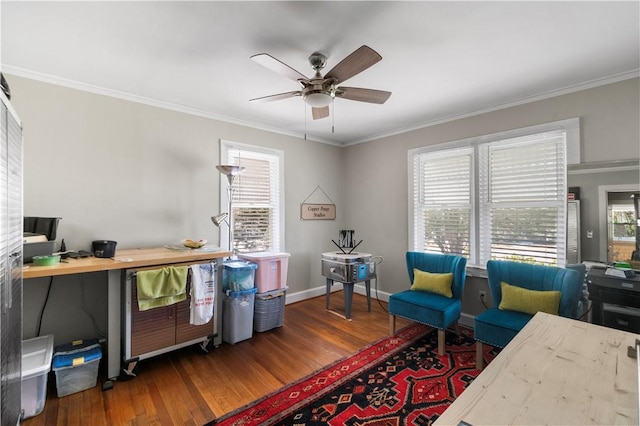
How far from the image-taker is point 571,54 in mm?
2131

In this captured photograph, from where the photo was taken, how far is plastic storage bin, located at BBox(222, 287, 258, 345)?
9.39 feet

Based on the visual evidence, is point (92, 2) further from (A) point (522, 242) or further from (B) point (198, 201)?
(A) point (522, 242)

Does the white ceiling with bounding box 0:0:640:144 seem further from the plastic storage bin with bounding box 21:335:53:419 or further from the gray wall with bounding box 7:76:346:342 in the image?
the plastic storage bin with bounding box 21:335:53:419

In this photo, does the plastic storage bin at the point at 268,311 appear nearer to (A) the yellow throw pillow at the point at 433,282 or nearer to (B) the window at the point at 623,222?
(A) the yellow throw pillow at the point at 433,282

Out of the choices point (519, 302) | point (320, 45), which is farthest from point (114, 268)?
point (519, 302)

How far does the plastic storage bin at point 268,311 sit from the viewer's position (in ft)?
10.2

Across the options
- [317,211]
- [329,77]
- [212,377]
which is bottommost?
A: [212,377]

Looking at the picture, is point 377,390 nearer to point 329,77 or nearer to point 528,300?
point 528,300

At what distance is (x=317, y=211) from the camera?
447cm

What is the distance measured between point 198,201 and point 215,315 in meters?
1.32

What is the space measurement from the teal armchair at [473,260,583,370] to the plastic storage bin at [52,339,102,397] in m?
3.10

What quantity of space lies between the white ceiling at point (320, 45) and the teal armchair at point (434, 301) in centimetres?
177

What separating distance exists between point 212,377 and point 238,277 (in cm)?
92

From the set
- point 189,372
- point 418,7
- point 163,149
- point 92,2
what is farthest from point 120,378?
point 418,7
